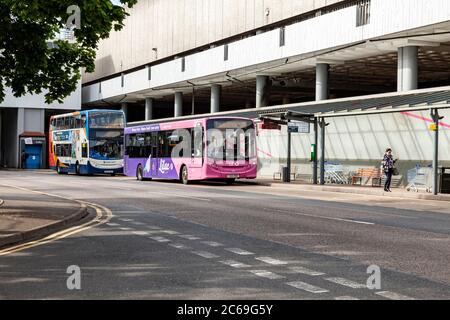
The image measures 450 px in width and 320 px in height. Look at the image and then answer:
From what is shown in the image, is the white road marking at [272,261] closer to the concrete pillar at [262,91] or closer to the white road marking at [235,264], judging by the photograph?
the white road marking at [235,264]

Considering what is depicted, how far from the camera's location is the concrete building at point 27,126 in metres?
59.7

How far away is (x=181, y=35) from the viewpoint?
53688mm

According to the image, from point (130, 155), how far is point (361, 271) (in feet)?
101

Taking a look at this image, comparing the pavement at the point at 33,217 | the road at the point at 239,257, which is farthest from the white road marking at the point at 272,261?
the pavement at the point at 33,217

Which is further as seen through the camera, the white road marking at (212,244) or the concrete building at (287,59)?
the concrete building at (287,59)

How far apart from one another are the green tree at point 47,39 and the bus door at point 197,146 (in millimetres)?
13213

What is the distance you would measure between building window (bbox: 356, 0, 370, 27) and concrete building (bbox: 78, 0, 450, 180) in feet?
0.18

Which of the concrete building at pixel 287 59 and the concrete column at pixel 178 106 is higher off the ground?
the concrete building at pixel 287 59

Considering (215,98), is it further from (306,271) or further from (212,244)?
(306,271)

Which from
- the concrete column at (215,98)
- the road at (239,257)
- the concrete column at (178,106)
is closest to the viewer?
the road at (239,257)

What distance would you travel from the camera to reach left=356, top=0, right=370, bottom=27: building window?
32594 millimetres

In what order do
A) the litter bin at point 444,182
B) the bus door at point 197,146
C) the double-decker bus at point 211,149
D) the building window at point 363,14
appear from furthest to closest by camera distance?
the building window at point 363,14 → the bus door at point 197,146 → the double-decker bus at point 211,149 → the litter bin at point 444,182

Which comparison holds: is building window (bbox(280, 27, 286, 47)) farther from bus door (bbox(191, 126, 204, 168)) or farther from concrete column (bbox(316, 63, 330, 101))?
bus door (bbox(191, 126, 204, 168))
